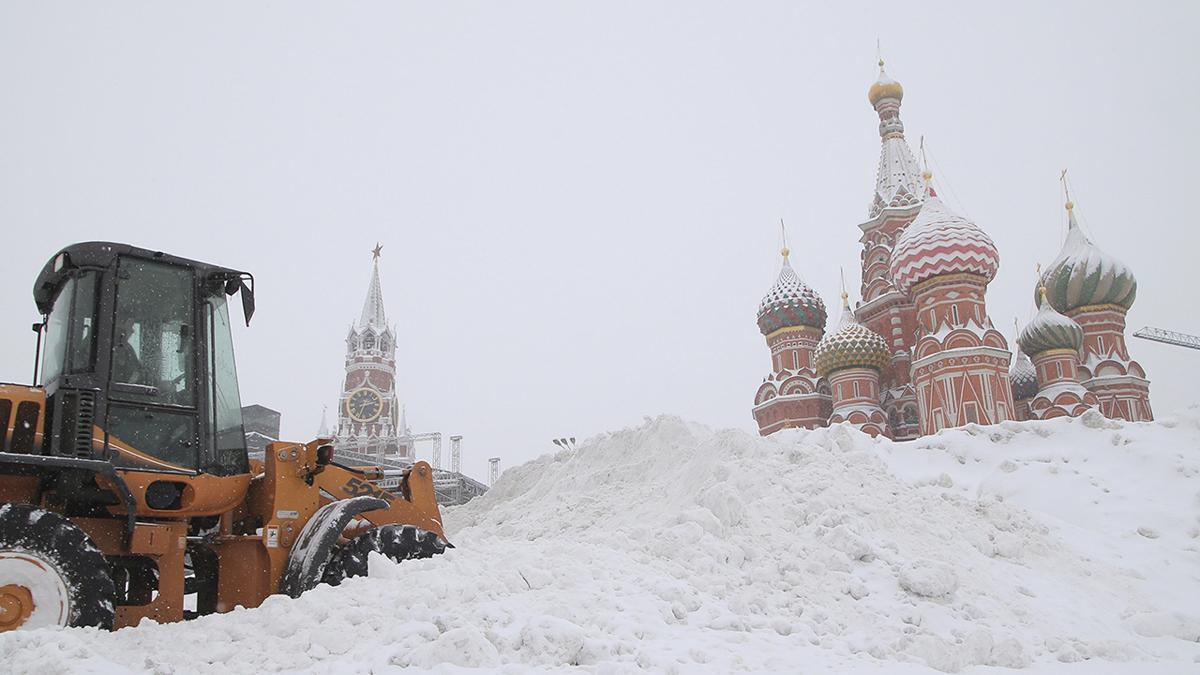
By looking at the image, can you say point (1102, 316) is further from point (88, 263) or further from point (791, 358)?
point (88, 263)

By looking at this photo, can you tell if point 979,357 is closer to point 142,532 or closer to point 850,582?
point 850,582

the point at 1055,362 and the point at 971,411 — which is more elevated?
the point at 1055,362

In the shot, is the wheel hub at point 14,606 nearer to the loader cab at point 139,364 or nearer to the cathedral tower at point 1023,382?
the loader cab at point 139,364

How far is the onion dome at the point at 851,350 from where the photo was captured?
31.1 m

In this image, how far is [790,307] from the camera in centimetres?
3447

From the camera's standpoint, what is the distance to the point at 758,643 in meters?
5.43

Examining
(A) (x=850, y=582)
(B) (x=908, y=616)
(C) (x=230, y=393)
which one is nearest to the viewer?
(C) (x=230, y=393)

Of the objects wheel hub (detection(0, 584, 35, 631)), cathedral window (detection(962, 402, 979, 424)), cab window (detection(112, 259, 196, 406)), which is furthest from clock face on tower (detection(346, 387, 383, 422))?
wheel hub (detection(0, 584, 35, 631))

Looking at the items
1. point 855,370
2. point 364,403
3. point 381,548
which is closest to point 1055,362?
point 855,370

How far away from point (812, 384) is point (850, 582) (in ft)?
88.8

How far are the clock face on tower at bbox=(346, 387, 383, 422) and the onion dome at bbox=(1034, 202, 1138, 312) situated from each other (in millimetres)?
45169

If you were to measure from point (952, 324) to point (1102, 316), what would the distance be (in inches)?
318

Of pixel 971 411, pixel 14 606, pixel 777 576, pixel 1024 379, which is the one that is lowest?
pixel 777 576

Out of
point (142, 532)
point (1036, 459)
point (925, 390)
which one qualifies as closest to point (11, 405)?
point (142, 532)
